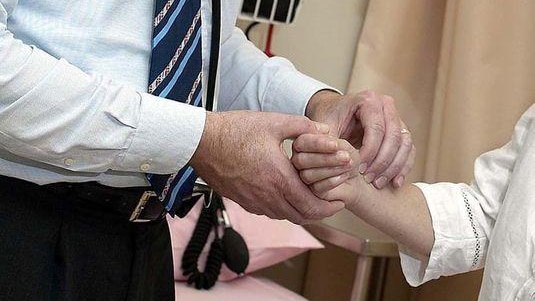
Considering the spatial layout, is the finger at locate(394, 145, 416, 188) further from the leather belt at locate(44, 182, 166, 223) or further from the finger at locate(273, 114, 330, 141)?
the leather belt at locate(44, 182, 166, 223)

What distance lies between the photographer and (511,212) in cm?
126

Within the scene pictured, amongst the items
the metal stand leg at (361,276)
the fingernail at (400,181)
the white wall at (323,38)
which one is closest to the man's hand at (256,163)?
the fingernail at (400,181)

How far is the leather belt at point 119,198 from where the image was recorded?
3.29 ft

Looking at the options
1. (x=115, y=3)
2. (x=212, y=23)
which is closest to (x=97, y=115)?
(x=115, y=3)

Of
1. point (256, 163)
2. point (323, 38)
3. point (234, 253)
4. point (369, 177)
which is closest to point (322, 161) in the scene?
point (256, 163)

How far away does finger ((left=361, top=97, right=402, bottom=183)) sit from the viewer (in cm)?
121

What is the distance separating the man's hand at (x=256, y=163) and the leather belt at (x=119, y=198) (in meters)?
0.08

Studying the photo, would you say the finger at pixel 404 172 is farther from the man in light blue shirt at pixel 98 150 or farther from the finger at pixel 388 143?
the man in light blue shirt at pixel 98 150

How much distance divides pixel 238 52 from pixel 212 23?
0.21 metres

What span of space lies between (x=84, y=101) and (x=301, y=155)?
30 cm

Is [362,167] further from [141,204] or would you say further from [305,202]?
[141,204]

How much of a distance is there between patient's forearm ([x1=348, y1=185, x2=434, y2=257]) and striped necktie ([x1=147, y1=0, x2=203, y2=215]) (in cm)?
33

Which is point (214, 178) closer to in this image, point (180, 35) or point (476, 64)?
point (180, 35)

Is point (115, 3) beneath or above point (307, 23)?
above
